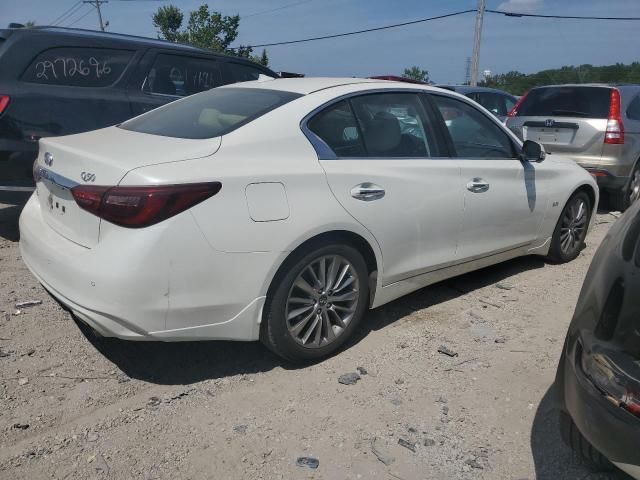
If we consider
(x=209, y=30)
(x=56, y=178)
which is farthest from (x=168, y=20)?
(x=56, y=178)

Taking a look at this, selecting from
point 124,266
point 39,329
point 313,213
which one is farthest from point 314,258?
point 39,329

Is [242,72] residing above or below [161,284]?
above

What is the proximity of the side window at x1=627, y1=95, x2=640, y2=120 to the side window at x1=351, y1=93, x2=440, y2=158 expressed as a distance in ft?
14.9

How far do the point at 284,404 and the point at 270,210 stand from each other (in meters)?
0.99

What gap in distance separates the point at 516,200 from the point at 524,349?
4.04ft

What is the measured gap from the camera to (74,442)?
271 cm

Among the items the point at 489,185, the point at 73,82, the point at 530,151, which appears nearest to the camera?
the point at 489,185

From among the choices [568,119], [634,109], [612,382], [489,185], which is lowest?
[612,382]

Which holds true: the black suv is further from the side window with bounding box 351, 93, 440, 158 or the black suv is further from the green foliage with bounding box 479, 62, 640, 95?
the green foliage with bounding box 479, 62, 640, 95

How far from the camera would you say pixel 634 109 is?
7477 mm

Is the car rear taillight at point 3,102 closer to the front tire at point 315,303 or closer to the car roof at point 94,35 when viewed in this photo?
the car roof at point 94,35

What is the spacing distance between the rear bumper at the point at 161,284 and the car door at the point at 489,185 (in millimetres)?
1730

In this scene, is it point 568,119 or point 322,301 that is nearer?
point 322,301

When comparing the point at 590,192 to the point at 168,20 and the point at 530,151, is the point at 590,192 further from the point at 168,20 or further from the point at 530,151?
the point at 168,20
